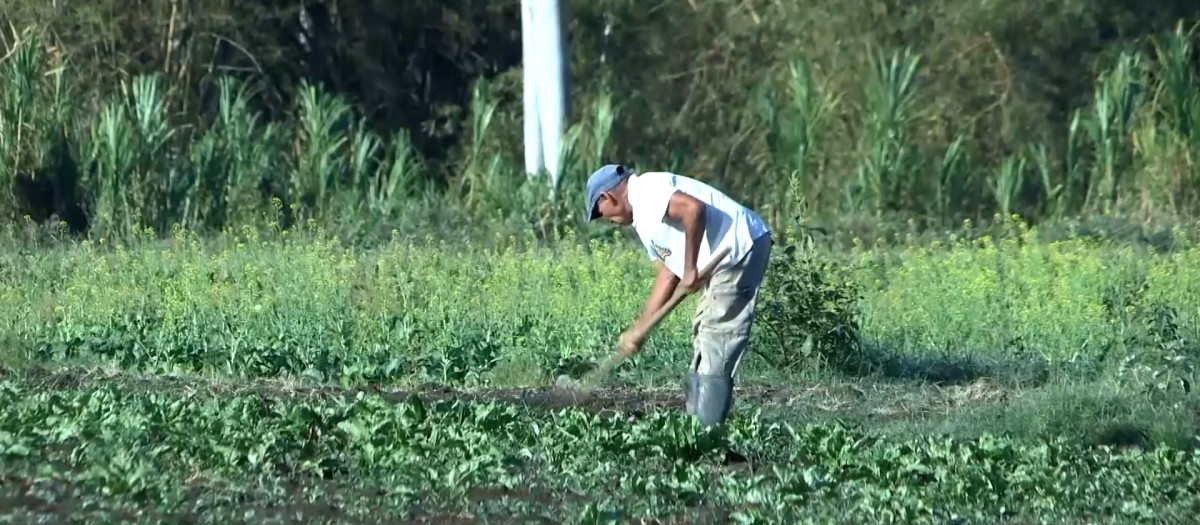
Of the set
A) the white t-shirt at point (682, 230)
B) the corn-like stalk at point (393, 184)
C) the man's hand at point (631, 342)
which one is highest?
the white t-shirt at point (682, 230)

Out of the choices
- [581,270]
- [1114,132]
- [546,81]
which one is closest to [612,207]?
Answer: [581,270]

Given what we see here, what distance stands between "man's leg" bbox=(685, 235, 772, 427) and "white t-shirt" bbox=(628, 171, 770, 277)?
8cm

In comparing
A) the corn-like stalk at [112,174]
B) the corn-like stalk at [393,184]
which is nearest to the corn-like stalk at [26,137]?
the corn-like stalk at [112,174]

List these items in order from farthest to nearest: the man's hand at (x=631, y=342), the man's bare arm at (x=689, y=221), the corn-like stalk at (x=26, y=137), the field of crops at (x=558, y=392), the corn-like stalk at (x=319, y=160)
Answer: the corn-like stalk at (x=319, y=160)
the corn-like stalk at (x=26, y=137)
the man's hand at (x=631, y=342)
the man's bare arm at (x=689, y=221)
the field of crops at (x=558, y=392)

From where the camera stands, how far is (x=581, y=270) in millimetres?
13648

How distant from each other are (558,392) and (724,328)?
1725mm

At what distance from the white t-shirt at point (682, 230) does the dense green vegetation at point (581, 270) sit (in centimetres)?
74

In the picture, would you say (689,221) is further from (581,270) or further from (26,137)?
(26,137)

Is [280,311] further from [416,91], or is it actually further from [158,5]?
[416,91]

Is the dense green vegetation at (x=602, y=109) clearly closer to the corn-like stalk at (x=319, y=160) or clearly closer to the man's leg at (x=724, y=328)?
the corn-like stalk at (x=319, y=160)

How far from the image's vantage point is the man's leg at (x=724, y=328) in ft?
27.9

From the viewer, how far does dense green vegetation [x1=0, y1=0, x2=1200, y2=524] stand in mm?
7512

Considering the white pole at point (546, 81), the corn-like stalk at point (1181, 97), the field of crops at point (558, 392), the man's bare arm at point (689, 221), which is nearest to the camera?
the field of crops at point (558, 392)

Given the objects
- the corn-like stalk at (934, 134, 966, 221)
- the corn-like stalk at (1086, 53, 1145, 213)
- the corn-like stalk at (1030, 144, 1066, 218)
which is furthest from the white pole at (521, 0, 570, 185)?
the corn-like stalk at (1086, 53, 1145, 213)
